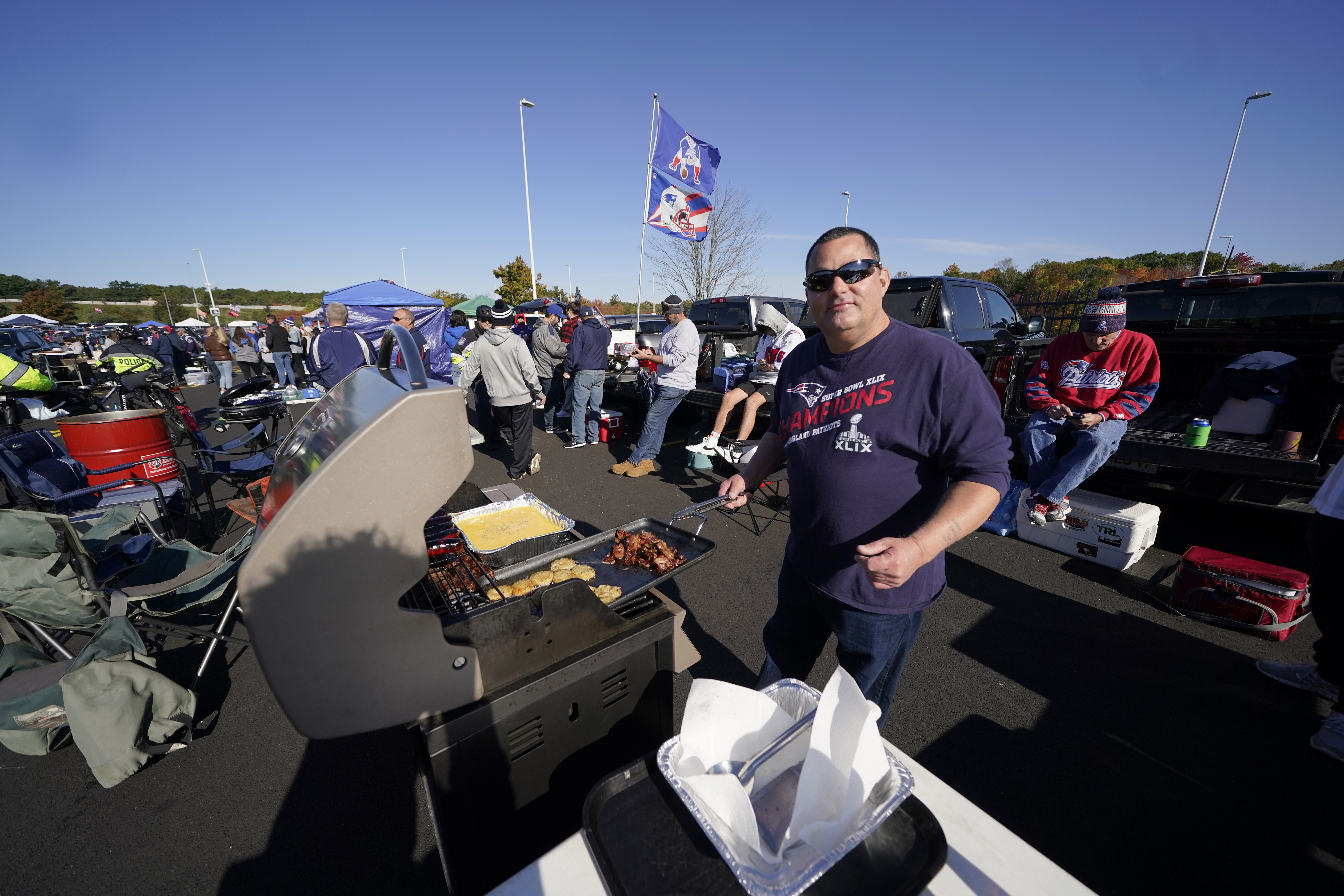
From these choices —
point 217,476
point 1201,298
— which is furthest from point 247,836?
point 1201,298

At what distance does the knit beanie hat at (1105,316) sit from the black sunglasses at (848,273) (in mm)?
3162

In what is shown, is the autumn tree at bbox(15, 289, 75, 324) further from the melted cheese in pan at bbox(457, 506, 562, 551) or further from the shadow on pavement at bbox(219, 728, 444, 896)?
the shadow on pavement at bbox(219, 728, 444, 896)

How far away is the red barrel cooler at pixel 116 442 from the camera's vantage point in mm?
4527

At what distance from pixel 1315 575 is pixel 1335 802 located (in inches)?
39.9

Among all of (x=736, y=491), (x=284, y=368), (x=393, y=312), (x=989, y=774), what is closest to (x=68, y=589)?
(x=736, y=491)

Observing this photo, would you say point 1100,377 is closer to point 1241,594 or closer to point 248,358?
point 1241,594

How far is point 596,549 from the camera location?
277 cm

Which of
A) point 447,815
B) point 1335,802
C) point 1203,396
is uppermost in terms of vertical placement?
point 1203,396

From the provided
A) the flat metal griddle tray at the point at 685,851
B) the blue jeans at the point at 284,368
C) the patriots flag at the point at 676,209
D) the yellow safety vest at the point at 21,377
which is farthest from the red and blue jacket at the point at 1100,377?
the blue jeans at the point at 284,368

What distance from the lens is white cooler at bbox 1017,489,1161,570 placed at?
13.2 ft

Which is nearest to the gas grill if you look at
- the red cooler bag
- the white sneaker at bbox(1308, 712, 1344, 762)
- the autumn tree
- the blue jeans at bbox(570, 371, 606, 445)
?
the white sneaker at bbox(1308, 712, 1344, 762)

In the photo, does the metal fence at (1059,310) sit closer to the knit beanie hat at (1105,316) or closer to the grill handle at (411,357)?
the knit beanie hat at (1105,316)

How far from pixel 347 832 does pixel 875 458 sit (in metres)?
2.67

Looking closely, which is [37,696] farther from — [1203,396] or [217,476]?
[1203,396]
